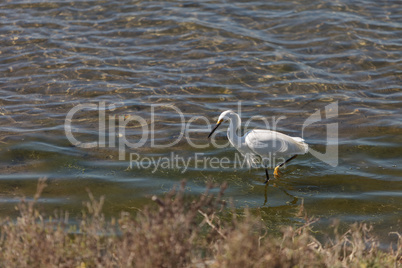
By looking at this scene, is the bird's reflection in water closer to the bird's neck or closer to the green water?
the green water

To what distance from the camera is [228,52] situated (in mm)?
12398

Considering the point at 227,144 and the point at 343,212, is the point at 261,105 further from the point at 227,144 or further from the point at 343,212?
the point at 343,212

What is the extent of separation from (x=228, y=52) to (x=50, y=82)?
Result: 14.6 ft

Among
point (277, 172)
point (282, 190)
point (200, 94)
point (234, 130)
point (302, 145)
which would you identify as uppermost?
point (200, 94)

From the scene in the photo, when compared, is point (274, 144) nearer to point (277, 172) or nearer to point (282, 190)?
point (277, 172)

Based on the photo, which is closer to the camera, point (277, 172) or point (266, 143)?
point (266, 143)

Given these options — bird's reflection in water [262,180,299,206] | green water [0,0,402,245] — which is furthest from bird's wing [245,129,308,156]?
bird's reflection in water [262,180,299,206]

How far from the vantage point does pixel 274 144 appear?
805cm

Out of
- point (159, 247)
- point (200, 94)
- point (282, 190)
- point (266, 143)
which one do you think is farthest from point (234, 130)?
point (159, 247)

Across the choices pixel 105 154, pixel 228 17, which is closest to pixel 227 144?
pixel 105 154

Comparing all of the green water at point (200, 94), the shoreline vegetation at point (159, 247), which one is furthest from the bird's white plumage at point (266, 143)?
the shoreline vegetation at point (159, 247)

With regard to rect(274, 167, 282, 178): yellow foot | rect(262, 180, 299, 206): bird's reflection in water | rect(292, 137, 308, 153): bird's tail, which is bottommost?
rect(262, 180, 299, 206): bird's reflection in water

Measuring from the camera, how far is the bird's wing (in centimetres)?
802

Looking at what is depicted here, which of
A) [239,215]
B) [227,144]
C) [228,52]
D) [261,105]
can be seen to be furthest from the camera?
[228,52]
